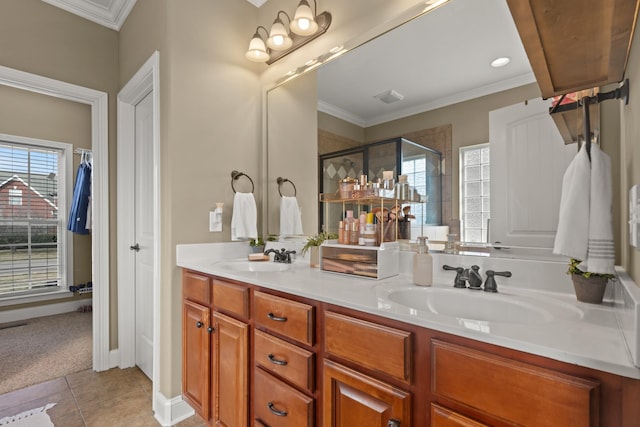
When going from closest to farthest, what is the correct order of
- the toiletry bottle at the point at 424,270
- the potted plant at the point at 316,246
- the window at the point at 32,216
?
the toiletry bottle at the point at 424,270 < the potted plant at the point at 316,246 < the window at the point at 32,216

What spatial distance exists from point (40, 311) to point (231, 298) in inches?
151

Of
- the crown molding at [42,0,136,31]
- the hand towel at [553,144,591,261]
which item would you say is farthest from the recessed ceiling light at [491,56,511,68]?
the crown molding at [42,0,136,31]

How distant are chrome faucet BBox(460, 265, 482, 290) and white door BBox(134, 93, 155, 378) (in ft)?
6.77

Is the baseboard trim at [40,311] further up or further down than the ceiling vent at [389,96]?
Answer: further down

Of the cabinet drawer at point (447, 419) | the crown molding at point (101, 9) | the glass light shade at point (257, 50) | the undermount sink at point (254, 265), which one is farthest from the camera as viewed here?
the crown molding at point (101, 9)

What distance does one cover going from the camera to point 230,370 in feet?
4.86

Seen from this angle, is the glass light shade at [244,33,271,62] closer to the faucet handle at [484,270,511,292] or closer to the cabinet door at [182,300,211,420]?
the cabinet door at [182,300,211,420]

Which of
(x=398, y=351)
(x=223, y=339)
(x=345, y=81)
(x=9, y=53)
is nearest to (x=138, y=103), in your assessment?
(x=9, y=53)

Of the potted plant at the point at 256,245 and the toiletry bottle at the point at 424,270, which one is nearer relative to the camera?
the toiletry bottle at the point at 424,270

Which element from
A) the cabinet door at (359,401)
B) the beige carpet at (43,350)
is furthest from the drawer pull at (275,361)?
the beige carpet at (43,350)

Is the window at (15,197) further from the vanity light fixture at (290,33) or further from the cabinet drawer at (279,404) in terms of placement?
the cabinet drawer at (279,404)

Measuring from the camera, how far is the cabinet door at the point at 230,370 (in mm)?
1401

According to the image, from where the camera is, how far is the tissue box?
4.37ft

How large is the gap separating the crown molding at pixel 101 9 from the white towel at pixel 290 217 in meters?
1.83
